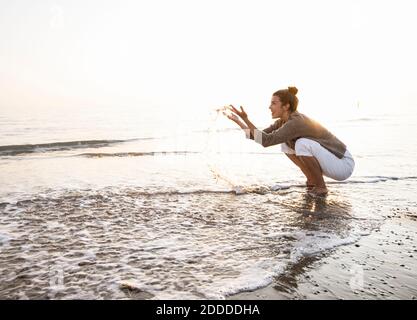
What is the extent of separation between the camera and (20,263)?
283 cm

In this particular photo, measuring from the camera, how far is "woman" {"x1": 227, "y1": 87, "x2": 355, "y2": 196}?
5.07 metres

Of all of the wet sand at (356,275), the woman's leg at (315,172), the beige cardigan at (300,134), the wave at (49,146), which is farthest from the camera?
the wave at (49,146)

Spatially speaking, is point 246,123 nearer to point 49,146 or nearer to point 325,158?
point 325,158

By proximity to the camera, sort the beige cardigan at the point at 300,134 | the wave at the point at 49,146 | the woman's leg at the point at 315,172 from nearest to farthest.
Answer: the beige cardigan at the point at 300,134
the woman's leg at the point at 315,172
the wave at the point at 49,146

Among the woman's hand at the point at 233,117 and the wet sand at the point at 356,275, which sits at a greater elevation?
the woman's hand at the point at 233,117

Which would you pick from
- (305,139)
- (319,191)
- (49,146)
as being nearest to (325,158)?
(305,139)

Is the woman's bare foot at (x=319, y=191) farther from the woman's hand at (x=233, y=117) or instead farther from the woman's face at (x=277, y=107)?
the woman's hand at (x=233, y=117)

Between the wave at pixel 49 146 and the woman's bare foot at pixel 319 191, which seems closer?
the woman's bare foot at pixel 319 191

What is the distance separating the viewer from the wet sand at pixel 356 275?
2357 mm

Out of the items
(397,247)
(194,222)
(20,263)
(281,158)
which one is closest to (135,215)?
(194,222)

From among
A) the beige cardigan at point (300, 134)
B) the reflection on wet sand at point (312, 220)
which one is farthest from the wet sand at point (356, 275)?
the beige cardigan at point (300, 134)

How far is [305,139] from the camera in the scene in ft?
16.8

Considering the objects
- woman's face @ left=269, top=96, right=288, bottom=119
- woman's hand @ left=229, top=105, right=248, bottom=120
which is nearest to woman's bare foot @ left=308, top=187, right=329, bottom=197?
woman's face @ left=269, top=96, right=288, bottom=119

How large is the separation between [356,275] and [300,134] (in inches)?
110
